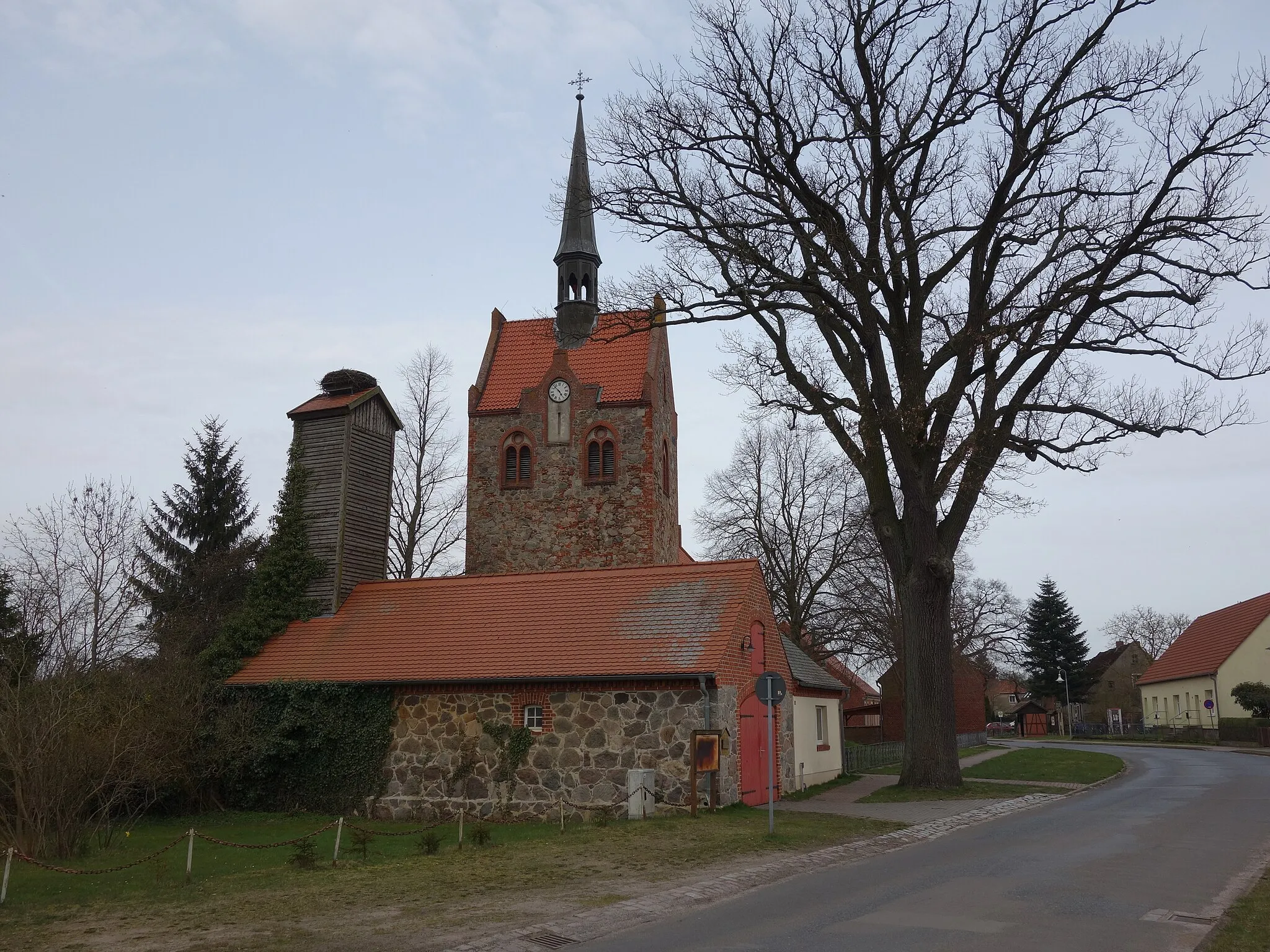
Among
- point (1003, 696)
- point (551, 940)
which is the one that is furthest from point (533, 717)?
point (1003, 696)

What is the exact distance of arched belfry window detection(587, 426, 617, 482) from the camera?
1157 inches

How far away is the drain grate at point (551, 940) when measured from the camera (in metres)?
8.31

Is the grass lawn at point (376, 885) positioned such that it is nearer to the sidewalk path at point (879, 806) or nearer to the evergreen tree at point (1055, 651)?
the sidewalk path at point (879, 806)

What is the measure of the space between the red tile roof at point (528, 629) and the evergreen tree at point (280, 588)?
37 centimetres

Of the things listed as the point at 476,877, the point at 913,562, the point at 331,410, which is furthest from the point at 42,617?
the point at 913,562

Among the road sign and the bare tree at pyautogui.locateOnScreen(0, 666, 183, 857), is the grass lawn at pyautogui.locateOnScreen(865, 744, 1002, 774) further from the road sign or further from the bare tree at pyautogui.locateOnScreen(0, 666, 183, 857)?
the bare tree at pyautogui.locateOnScreen(0, 666, 183, 857)

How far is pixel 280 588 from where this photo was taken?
24078 mm

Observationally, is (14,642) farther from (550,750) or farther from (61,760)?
(550,750)

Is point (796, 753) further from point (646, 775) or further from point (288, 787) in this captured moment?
point (288, 787)

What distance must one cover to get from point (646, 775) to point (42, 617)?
1625 cm

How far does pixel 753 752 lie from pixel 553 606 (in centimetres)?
517

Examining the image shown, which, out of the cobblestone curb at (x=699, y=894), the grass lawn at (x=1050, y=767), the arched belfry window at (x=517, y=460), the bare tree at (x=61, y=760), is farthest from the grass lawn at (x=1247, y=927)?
the arched belfry window at (x=517, y=460)

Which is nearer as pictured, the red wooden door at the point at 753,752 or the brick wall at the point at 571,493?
the red wooden door at the point at 753,752

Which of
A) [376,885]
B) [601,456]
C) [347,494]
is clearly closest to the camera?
[376,885]
